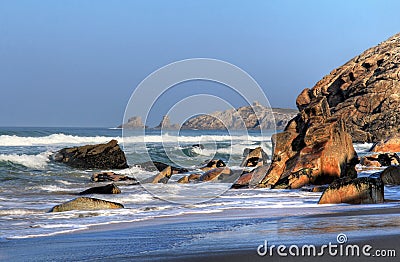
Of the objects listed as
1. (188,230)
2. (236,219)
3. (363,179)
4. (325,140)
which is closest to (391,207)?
(363,179)

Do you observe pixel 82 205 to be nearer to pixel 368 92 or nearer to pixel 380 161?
pixel 380 161

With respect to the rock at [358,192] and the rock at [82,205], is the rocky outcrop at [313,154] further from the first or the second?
the rock at [82,205]

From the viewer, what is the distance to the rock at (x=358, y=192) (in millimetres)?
10109

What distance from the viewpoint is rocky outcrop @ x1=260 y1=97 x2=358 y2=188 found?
51.2ft

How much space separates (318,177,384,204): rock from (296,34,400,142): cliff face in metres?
59.0

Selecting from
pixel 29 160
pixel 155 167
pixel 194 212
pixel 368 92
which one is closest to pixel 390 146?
pixel 155 167

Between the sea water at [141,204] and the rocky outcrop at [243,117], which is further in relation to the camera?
the rocky outcrop at [243,117]

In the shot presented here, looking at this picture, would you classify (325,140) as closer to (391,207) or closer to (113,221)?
(391,207)

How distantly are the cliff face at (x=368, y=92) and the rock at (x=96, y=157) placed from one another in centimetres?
4353

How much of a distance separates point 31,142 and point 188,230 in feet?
147

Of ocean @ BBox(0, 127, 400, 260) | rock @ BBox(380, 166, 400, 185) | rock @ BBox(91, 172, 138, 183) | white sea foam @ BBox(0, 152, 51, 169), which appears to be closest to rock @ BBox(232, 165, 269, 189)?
ocean @ BBox(0, 127, 400, 260)

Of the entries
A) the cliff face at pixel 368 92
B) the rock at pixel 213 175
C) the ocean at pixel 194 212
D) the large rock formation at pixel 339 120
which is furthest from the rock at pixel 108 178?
the cliff face at pixel 368 92

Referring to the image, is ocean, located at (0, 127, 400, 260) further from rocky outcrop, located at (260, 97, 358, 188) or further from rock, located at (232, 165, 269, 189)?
rocky outcrop, located at (260, 97, 358, 188)

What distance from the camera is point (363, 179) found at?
1034 cm
